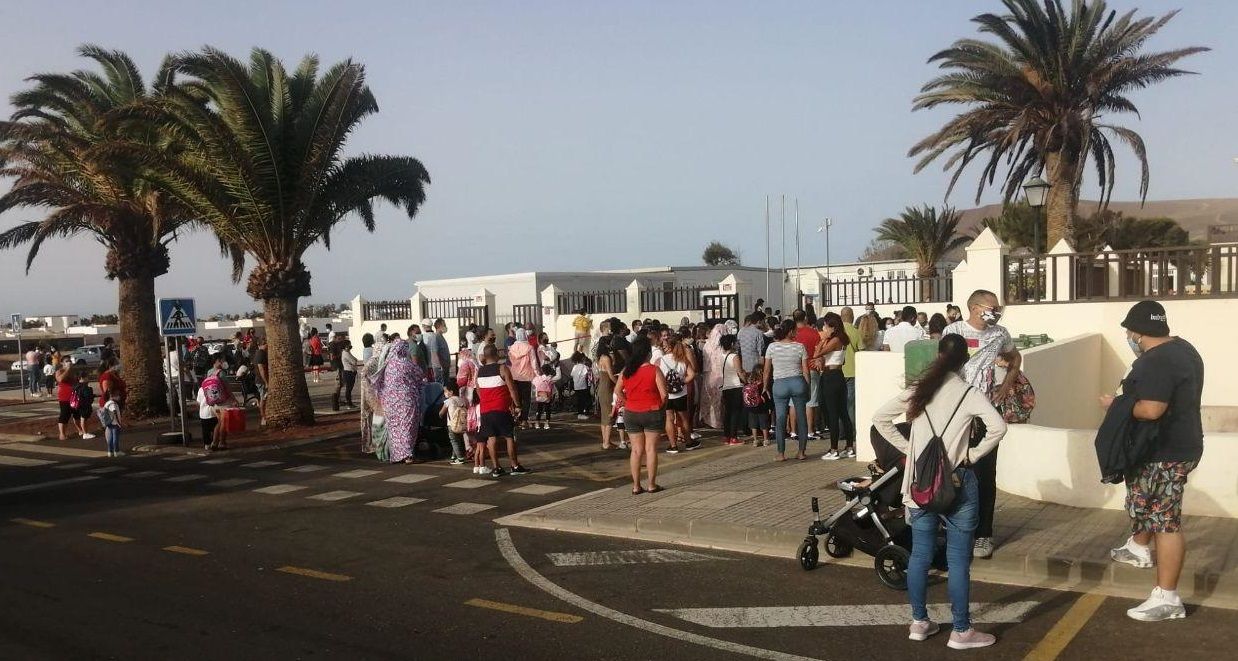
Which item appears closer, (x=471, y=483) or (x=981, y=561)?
(x=981, y=561)

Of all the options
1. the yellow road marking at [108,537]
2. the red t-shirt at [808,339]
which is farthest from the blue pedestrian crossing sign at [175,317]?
the red t-shirt at [808,339]

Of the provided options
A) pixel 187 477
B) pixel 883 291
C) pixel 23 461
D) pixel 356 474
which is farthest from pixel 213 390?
pixel 883 291

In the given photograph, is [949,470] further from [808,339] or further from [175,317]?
[175,317]

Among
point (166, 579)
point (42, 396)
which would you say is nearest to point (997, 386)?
point (166, 579)

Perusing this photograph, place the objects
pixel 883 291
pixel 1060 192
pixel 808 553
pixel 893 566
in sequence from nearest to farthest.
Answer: pixel 893 566, pixel 808 553, pixel 1060 192, pixel 883 291

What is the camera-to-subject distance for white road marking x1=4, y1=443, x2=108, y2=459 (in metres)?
16.5

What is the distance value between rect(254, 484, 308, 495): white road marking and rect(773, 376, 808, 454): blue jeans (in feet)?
20.3

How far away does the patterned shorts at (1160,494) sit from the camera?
563 centimetres

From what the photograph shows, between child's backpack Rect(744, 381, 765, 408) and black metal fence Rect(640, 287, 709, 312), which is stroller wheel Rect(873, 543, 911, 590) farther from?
black metal fence Rect(640, 287, 709, 312)

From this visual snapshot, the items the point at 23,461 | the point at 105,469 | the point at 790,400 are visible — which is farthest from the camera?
the point at 23,461

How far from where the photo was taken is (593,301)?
29.0 meters

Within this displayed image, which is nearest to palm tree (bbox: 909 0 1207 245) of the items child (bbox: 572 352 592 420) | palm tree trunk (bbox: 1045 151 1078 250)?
palm tree trunk (bbox: 1045 151 1078 250)

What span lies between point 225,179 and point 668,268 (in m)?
36.6

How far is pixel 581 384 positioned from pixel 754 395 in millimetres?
5461
